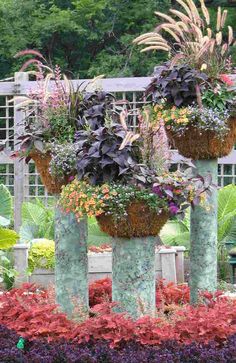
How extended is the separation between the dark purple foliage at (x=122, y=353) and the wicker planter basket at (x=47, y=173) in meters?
1.03

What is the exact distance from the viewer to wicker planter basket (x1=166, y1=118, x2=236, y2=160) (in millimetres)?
4742

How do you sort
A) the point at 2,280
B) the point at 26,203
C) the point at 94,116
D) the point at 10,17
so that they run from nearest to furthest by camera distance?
1. the point at 94,116
2. the point at 2,280
3. the point at 26,203
4. the point at 10,17

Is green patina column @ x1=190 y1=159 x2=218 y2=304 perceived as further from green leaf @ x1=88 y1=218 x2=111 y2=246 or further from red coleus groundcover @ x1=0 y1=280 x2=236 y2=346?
green leaf @ x1=88 y1=218 x2=111 y2=246

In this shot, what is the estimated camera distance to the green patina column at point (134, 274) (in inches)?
167

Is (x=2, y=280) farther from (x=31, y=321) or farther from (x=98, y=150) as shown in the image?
(x=98, y=150)

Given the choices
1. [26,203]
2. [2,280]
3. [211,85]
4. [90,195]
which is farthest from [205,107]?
[26,203]

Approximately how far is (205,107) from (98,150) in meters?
0.92

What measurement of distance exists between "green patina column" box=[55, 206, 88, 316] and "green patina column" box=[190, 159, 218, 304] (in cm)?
71

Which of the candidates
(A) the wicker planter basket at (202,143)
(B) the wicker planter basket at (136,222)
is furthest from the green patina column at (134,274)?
(A) the wicker planter basket at (202,143)

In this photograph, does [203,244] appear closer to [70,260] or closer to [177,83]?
[70,260]

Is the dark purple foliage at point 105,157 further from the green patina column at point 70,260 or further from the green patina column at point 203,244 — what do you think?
the green patina column at point 203,244

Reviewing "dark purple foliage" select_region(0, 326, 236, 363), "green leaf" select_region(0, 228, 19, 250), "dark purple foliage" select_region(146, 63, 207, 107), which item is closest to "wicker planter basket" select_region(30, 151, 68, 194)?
"dark purple foliage" select_region(146, 63, 207, 107)

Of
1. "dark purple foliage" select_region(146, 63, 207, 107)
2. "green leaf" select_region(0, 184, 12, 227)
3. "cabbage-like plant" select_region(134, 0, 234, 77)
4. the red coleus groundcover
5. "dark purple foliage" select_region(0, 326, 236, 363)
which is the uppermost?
"cabbage-like plant" select_region(134, 0, 234, 77)

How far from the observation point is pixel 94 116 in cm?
454
